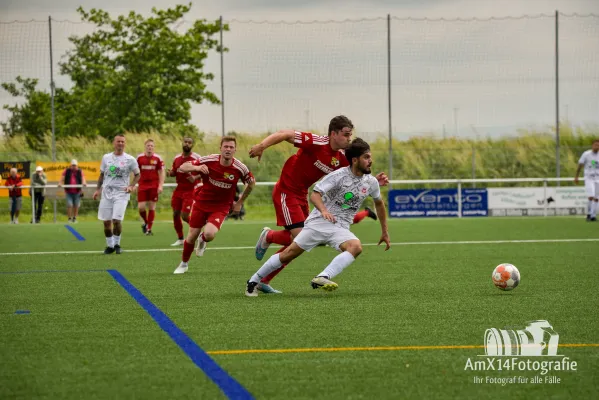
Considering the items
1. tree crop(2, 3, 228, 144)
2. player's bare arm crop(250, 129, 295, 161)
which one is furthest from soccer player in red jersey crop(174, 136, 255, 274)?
tree crop(2, 3, 228, 144)

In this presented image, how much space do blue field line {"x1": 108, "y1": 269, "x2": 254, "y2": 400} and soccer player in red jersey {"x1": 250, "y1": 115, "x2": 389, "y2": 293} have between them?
183 cm

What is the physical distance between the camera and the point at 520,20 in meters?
33.0

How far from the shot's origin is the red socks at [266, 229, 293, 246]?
35.2 ft

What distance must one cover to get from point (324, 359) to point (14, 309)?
3832 mm

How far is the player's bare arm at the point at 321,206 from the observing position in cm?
915

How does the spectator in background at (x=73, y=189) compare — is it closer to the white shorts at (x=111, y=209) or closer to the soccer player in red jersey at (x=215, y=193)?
the white shorts at (x=111, y=209)

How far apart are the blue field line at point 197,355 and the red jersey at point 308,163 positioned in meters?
2.31

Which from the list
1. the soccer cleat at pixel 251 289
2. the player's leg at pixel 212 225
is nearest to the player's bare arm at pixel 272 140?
the soccer cleat at pixel 251 289

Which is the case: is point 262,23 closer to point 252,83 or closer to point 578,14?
point 252,83

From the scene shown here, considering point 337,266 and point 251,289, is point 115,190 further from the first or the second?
point 337,266

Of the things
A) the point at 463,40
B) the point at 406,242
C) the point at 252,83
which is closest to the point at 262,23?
the point at 252,83

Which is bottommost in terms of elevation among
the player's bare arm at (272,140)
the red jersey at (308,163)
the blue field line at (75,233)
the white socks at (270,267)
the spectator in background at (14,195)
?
the blue field line at (75,233)

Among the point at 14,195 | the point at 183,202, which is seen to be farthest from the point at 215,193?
the point at 14,195

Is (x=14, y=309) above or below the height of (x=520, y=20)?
below
